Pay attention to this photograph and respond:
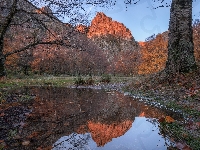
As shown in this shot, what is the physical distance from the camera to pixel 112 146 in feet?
10.7

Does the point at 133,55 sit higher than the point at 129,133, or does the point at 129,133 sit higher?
the point at 133,55

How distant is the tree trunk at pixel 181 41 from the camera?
32.5ft

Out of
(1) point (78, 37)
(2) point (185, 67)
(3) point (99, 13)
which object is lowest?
(2) point (185, 67)

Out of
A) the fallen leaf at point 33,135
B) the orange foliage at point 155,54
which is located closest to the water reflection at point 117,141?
the fallen leaf at point 33,135

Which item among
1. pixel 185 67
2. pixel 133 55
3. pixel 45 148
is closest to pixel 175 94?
pixel 185 67

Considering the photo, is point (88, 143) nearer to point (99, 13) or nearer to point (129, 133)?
point (129, 133)

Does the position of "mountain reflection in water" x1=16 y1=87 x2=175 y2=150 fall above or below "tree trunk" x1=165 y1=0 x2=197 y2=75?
below

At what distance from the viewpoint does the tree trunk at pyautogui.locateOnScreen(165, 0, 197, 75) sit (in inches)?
390

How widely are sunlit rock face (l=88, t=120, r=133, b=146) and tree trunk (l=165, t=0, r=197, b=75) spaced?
5976mm

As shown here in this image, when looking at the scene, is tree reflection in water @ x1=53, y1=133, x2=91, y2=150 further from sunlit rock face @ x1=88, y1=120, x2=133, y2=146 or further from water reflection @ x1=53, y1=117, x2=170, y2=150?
sunlit rock face @ x1=88, y1=120, x2=133, y2=146

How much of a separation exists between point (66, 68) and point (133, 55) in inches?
1207

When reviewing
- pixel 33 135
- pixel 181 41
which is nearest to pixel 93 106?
pixel 33 135

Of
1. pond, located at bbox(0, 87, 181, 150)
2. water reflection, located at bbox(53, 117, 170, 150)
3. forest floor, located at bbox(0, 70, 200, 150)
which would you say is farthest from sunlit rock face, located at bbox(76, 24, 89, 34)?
water reflection, located at bbox(53, 117, 170, 150)

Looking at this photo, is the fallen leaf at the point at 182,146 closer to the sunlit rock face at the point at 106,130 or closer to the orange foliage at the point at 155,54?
the sunlit rock face at the point at 106,130
